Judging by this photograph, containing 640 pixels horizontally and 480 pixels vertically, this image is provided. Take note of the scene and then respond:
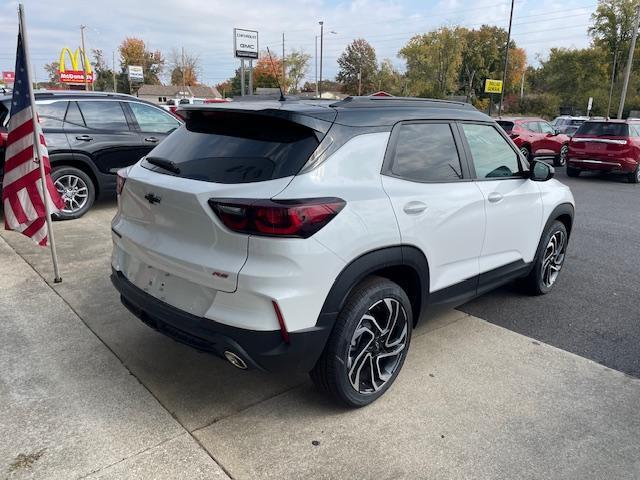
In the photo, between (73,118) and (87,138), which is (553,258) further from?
(73,118)

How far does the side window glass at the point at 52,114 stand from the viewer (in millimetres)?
6844

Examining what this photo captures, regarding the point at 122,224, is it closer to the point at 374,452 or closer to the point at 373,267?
the point at 373,267

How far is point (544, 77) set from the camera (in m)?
68.1

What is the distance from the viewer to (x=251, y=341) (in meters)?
2.41

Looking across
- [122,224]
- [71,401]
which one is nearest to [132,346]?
[71,401]

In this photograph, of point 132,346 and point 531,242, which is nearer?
point 132,346

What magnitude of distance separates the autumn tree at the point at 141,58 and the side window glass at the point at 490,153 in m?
96.9

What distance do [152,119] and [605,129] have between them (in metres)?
11.9

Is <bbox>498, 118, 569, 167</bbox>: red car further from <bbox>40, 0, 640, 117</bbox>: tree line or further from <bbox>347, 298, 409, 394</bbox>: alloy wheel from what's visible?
<bbox>40, 0, 640, 117</bbox>: tree line

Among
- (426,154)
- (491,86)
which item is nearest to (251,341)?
(426,154)

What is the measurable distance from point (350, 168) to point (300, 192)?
395 millimetres

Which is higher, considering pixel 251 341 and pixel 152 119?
pixel 152 119

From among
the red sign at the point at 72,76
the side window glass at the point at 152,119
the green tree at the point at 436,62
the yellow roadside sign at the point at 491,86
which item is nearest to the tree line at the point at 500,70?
the green tree at the point at 436,62

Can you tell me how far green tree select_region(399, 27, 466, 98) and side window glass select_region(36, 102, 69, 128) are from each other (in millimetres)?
47071
